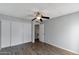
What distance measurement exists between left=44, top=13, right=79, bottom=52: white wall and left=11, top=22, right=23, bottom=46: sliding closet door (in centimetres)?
232

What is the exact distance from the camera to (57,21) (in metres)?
5.65

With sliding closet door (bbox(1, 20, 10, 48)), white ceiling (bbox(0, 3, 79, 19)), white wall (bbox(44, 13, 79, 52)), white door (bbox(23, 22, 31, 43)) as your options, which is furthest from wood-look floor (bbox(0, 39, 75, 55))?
white ceiling (bbox(0, 3, 79, 19))

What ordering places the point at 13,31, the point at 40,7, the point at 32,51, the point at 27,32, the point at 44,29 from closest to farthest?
1. the point at 40,7
2. the point at 32,51
3. the point at 13,31
4. the point at 27,32
5. the point at 44,29

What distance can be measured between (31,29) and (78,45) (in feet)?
14.4

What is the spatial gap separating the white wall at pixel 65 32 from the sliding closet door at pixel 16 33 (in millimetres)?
2323

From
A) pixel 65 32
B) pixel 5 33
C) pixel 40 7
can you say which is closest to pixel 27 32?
pixel 5 33

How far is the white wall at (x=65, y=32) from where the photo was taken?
412 centimetres

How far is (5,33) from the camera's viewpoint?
198 inches

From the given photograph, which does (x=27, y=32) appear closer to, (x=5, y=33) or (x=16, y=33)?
(x=16, y=33)

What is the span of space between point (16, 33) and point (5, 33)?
0.92 metres

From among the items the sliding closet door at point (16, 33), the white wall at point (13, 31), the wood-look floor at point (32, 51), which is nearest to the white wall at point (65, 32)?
the wood-look floor at point (32, 51)
